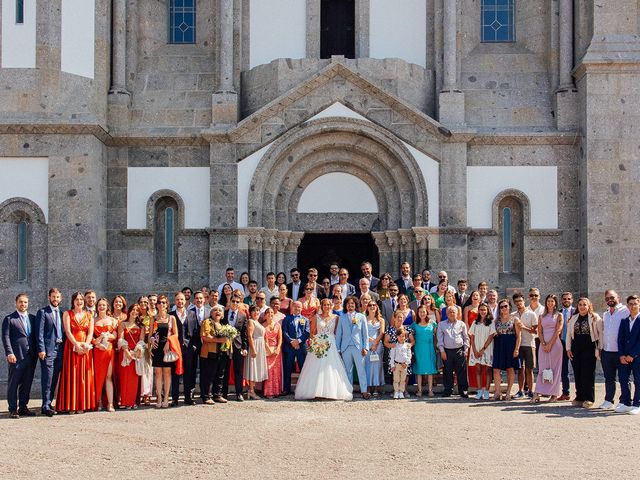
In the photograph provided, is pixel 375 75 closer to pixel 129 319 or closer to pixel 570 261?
pixel 570 261

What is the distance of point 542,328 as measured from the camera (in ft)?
44.5

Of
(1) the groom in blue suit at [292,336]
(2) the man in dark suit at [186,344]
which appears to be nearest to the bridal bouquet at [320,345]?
(1) the groom in blue suit at [292,336]

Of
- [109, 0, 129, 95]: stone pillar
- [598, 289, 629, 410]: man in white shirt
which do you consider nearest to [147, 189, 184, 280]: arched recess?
[109, 0, 129, 95]: stone pillar

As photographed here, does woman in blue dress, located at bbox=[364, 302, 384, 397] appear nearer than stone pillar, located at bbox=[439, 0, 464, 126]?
Yes

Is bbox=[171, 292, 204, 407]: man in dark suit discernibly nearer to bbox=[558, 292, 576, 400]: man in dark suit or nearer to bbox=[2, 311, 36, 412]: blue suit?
bbox=[2, 311, 36, 412]: blue suit

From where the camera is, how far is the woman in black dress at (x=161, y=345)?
12867mm

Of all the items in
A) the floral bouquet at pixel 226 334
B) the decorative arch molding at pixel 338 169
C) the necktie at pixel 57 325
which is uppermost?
the decorative arch molding at pixel 338 169

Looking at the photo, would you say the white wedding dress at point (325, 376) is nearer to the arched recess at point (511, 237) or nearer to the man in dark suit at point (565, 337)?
the man in dark suit at point (565, 337)

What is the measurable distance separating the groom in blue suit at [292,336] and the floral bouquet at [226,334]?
1.25 m

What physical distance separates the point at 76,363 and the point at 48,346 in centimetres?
43

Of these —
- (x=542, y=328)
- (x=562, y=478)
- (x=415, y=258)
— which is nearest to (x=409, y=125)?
(x=415, y=258)

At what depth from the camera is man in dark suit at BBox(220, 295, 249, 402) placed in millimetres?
13586

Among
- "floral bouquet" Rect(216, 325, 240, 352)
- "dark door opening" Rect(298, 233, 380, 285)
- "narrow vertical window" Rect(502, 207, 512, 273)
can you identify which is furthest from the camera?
"dark door opening" Rect(298, 233, 380, 285)

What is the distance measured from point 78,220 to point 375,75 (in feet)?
20.2
